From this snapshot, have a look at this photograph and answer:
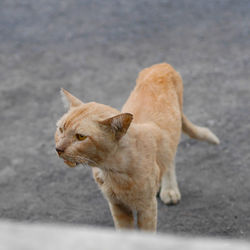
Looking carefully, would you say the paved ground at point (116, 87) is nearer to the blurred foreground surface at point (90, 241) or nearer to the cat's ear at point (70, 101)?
the cat's ear at point (70, 101)

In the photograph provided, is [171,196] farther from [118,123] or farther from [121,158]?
[118,123]

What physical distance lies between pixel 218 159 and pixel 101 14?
13.8 ft

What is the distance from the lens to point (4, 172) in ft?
14.0

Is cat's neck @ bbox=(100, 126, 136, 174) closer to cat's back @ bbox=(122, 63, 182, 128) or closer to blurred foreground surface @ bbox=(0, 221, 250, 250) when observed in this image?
cat's back @ bbox=(122, 63, 182, 128)

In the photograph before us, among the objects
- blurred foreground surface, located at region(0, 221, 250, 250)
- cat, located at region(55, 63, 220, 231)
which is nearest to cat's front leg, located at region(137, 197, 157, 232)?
cat, located at region(55, 63, 220, 231)

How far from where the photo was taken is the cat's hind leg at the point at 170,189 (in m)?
3.74

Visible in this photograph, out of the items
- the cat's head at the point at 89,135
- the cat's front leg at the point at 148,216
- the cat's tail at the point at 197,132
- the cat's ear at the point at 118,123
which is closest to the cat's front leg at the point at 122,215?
the cat's front leg at the point at 148,216

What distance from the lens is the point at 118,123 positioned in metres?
2.41

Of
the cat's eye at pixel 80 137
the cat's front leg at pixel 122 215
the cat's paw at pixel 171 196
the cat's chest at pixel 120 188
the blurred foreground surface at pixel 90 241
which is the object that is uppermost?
the blurred foreground surface at pixel 90 241

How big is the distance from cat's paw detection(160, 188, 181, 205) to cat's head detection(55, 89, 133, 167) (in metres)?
1.40

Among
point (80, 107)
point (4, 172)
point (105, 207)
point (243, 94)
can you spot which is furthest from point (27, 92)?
point (80, 107)

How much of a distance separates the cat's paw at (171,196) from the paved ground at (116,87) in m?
0.07

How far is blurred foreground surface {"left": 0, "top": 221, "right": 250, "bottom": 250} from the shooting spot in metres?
0.70

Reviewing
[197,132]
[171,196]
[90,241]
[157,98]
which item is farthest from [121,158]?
[90,241]
